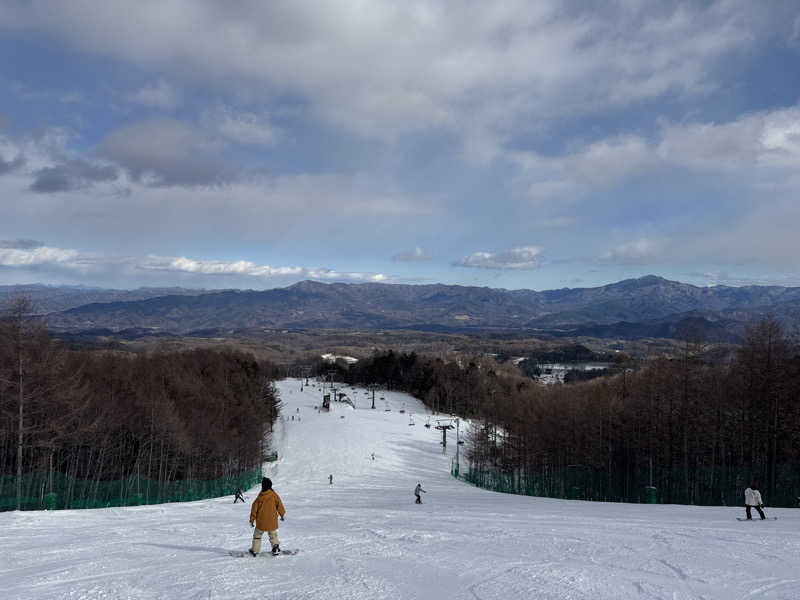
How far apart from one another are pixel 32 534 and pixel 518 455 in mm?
45707

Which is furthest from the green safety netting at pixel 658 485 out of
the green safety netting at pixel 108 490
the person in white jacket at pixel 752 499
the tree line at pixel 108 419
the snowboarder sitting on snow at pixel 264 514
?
the tree line at pixel 108 419

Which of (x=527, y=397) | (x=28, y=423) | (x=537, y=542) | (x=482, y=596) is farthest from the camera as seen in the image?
(x=527, y=397)

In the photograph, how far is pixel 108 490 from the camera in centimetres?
3325

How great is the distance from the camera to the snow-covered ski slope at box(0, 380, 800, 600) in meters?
7.74

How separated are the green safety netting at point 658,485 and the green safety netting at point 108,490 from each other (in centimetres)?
2242

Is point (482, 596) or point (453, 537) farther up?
point (482, 596)

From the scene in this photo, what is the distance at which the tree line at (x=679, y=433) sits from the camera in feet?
88.7

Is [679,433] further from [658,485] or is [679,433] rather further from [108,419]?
[108,419]

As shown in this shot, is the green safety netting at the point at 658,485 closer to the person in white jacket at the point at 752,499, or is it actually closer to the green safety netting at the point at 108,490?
the person in white jacket at the point at 752,499

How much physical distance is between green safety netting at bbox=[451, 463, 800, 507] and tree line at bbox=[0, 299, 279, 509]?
22.9 meters

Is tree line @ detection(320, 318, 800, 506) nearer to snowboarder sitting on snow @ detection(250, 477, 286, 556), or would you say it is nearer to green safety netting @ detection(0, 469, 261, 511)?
snowboarder sitting on snow @ detection(250, 477, 286, 556)

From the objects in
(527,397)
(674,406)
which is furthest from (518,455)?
(674,406)

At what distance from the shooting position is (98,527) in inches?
570

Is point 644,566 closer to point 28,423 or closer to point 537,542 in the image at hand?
point 537,542
